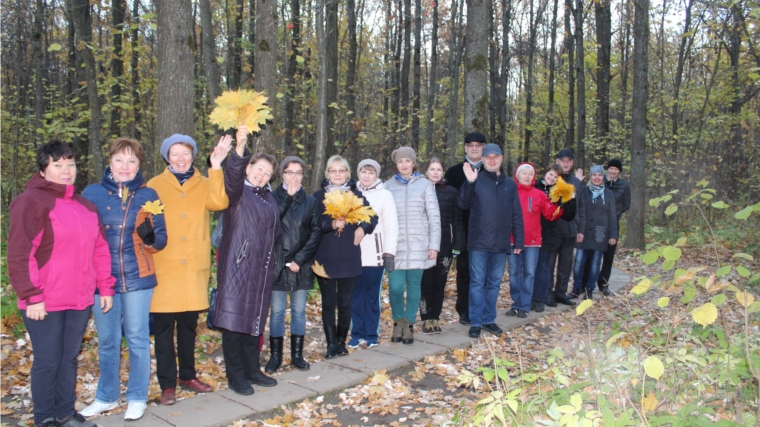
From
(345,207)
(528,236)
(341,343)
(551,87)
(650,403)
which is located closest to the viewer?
(650,403)

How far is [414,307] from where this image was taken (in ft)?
21.0

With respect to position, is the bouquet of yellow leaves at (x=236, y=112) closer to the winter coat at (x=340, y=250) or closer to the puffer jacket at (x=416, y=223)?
the winter coat at (x=340, y=250)

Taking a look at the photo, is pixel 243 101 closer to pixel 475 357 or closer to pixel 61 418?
pixel 61 418

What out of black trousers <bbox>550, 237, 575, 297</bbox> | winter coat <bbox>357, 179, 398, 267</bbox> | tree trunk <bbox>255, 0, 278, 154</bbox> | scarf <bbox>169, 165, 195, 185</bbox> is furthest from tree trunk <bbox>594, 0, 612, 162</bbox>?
scarf <bbox>169, 165, 195, 185</bbox>

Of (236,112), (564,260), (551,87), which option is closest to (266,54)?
(236,112)

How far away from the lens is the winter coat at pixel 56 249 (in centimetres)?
363

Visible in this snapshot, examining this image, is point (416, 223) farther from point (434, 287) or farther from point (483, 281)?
point (483, 281)

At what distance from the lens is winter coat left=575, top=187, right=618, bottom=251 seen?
898 centimetres

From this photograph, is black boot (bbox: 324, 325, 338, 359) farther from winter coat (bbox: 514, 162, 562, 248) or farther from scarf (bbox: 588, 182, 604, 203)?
scarf (bbox: 588, 182, 604, 203)

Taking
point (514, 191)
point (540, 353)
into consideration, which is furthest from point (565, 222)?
point (540, 353)

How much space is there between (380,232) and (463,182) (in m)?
1.57

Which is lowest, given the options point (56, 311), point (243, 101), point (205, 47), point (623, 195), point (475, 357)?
point (475, 357)

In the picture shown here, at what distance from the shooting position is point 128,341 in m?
4.27

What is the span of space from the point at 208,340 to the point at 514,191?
4.13 metres
